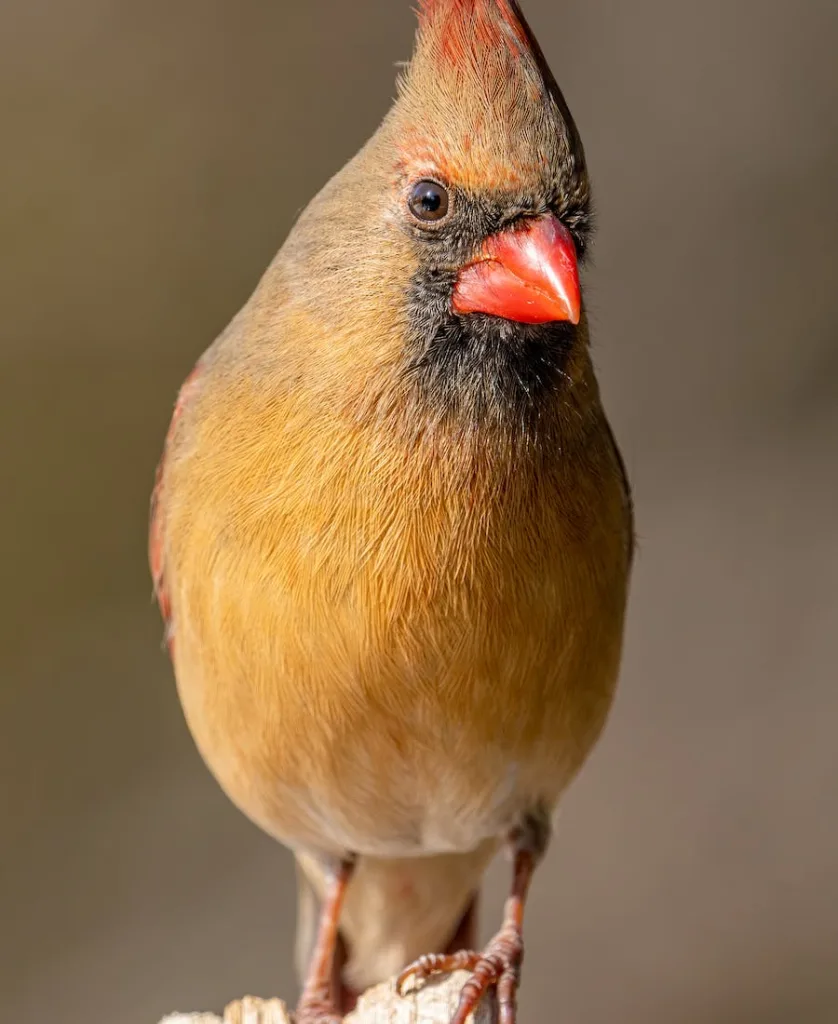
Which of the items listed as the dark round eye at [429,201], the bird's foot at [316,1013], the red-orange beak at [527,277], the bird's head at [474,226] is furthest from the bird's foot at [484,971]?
the dark round eye at [429,201]

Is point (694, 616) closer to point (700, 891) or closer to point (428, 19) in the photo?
point (700, 891)

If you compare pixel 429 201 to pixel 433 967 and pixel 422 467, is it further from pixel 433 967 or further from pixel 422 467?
pixel 433 967

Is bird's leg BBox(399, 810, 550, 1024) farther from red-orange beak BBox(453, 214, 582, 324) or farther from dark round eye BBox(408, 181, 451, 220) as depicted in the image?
dark round eye BBox(408, 181, 451, 220)

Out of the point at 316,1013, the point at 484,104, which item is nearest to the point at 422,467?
the point at 484,104

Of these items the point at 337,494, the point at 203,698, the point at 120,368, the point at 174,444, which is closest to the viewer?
the point at 337,494

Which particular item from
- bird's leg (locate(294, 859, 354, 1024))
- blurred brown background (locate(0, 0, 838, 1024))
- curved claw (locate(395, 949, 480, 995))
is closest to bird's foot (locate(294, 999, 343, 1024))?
bird's leg (locate(294, 859, 354, 1024))

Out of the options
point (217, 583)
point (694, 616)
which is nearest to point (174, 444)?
point (217, 583)

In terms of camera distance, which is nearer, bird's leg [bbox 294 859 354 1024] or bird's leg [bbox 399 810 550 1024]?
bird's leg [bbox 399 810 550 1024]
